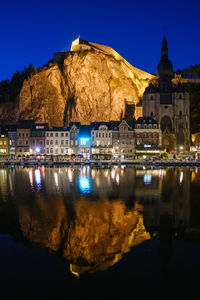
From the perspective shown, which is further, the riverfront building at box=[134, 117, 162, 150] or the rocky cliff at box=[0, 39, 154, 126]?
the rocky cliff at box=[0, 39, 154, 126]

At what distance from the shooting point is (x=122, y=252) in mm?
9133

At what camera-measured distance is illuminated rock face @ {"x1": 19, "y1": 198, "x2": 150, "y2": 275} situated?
8820 mm

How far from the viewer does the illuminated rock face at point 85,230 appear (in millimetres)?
8820

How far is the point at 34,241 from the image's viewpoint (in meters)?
10.2

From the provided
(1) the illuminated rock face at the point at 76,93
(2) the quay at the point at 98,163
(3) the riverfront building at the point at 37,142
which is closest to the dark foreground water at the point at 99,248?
(2) the quay at the point at 98,163

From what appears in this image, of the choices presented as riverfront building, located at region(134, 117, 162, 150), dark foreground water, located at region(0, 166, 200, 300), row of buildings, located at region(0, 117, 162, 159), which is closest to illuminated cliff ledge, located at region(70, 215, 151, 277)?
dark foreground water, located at region(0, 166, 200, 300)

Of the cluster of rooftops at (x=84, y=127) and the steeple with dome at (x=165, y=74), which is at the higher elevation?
the steeple with dome at (x=165, y=74)

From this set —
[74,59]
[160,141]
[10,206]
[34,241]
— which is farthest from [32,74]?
[34,241]

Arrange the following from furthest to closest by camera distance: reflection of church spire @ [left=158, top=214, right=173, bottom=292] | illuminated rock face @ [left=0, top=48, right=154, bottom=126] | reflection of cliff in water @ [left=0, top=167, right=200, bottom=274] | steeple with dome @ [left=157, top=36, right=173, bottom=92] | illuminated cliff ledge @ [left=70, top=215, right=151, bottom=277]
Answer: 1. steeple with dome @ [left=157, top=36, right=173, bottom=92]
2. illuminated rock face @ [left=0, top=48, right=154, bottom=126]
3. reflection of cliff in water @ [left=0, top=167, right=200, bottom=274]
4. illuminated cliff ledge @ [left=70, top=215, right=151, bottom=277]
5. reflection of church spire @ [left=158, top=214, right=173, bottom=292]

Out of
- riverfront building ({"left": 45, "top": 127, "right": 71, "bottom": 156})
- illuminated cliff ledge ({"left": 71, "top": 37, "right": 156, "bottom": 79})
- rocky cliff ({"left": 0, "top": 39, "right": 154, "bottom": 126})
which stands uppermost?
illuminated cliff ledge ({"left": 71, "top": 37, "right": 156, "bottom": 79})

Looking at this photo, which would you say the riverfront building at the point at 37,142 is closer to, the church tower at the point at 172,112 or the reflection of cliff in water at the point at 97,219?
the church tower at the point at 172,112

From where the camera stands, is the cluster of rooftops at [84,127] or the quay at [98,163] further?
the cluster of rooftops at [84,127]

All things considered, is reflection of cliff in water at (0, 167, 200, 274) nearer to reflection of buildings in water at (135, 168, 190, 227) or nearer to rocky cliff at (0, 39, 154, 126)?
reflection of buildings in water at (135, 168, 190, 227)

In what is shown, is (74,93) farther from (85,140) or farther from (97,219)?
(97,219)
